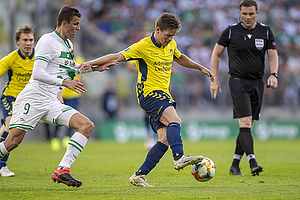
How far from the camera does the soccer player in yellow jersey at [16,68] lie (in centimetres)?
818

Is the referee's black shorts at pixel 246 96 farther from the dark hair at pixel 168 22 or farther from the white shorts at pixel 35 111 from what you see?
the white shorts at pixel 35 111

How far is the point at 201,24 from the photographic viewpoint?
23.9 metres

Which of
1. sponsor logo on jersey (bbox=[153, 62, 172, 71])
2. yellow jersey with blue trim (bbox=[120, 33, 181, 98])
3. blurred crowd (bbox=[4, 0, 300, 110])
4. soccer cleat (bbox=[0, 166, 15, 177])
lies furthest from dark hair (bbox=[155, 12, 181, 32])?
blurred crowd (bbox=[4, 0, 300, 110])

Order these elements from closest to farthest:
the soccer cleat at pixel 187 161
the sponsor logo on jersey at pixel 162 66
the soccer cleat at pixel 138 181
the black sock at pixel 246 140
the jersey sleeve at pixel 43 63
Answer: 1. the soccer cleat at pixel 187 161
2. the jersey sleeve at pixel 43 63
3. the soccer cleat at pixel 138 181
4. the sponsor logo on jersey at pixel 162 66
5. the black sock at pixel 246 140

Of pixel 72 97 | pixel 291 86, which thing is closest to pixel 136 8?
pixel 291 86

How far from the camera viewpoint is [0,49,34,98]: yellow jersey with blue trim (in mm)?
8273

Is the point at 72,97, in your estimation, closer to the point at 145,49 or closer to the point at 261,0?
the point at 145,49

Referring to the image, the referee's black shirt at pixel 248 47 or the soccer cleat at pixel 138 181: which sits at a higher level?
the referee's black shirt at pixel 248 47

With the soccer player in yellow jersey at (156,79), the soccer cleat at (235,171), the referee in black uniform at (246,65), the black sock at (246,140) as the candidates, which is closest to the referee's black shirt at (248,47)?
the referee in black uniform at (246,65)

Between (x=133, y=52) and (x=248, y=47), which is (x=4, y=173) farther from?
(x=248, y=47)

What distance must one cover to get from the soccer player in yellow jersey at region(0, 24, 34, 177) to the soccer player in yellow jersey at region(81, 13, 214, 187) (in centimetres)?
207

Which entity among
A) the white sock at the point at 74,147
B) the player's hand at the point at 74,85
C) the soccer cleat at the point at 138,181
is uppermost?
the player's hand at the point at 74,85

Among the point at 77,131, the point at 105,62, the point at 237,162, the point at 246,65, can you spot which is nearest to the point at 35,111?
the point at 77,131

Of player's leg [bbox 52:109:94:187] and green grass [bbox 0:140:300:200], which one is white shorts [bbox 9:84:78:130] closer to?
player's leg [bbox 52:109:94:187]
